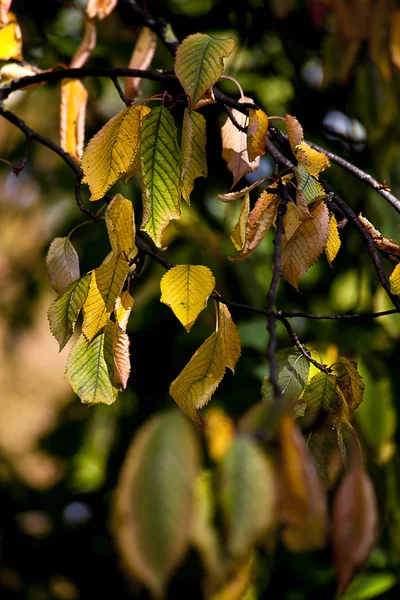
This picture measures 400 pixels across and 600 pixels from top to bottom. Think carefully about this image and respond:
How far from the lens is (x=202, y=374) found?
1.79ft

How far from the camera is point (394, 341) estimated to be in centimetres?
140

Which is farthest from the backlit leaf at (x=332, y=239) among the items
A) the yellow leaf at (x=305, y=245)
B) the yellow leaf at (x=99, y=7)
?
the yellow leaf at (x=99, y=7)

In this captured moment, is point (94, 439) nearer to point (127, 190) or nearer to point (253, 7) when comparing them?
point (127, 190)

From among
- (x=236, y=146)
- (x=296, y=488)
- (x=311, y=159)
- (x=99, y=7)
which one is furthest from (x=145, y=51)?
(x=296, y=488)

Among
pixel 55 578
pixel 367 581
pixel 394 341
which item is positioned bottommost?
pixel 55 578

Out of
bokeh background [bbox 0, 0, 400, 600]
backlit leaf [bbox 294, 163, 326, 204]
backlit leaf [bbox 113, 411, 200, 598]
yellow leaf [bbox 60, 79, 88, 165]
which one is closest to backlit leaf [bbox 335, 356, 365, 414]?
backlit leaf [bbox 294, 163, 326, 204]

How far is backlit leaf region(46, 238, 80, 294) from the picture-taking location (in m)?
0.61

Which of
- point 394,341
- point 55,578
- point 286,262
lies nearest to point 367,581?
point 394,341

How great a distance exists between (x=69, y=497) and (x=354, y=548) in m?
1.59

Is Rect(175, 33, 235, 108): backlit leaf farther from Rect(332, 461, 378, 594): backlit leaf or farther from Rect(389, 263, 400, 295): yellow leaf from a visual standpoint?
Rect(332, 461, 378, 594): backlit leaf

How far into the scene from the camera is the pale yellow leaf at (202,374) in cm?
54

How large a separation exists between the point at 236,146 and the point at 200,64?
124mm

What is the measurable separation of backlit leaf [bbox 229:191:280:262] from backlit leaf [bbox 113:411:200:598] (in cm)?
25

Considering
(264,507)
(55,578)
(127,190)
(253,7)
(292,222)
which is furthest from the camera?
(55,578)
